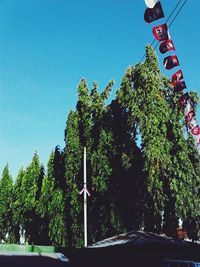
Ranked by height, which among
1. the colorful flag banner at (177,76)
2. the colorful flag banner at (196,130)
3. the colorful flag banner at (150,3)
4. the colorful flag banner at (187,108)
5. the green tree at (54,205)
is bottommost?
the green tree at (54,205)

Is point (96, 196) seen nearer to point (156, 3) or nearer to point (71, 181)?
point (71, 181)

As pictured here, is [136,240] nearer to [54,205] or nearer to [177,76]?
[177,76]

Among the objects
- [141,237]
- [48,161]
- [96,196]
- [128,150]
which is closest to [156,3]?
[141,237]

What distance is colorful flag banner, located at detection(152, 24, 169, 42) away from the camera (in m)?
14.3

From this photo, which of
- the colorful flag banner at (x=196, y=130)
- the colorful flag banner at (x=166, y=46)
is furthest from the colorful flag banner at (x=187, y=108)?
the colorful flag banner at (x=166, y=46)

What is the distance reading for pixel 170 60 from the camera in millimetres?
16922

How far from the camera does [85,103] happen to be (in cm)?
2917

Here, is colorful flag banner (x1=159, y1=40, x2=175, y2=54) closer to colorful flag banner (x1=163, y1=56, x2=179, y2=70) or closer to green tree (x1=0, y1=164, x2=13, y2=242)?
colorful flag banner (x1=163, y1=56, x2=179, y2=70)

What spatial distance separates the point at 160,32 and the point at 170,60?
9.12 ft

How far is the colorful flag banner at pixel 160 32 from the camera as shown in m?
14.3

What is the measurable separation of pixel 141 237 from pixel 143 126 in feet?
39.0

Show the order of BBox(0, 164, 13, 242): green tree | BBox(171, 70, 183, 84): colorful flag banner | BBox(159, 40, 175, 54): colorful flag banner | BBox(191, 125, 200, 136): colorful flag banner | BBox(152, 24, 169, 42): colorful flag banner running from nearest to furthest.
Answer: BBox(152, 24, 169, 42): colorful flag banner < BBox(159, 40, 175, 54): colorful flag banner < BBox(171, 70, 183, 84): colorful flag banner < BBox(191, 125, 200, 136): colorful flag banner < BBox(0, 164, 13, 242): green tree

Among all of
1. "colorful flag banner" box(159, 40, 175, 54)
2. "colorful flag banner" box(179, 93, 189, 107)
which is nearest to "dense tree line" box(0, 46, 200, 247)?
"colorful flag banner" box(179, 93, 189, 107)

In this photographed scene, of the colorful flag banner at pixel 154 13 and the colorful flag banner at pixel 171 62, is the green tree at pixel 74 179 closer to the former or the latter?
the colorful flag banner at pixel 171 62
